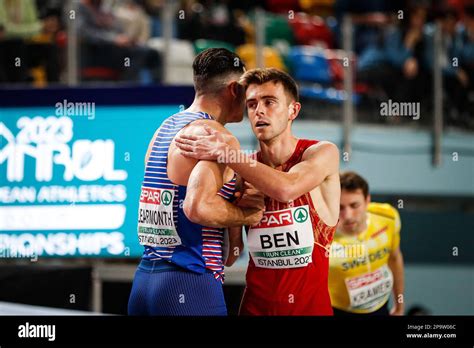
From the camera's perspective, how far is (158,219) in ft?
12.1

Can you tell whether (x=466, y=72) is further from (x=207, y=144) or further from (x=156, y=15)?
(x=207, y=144)

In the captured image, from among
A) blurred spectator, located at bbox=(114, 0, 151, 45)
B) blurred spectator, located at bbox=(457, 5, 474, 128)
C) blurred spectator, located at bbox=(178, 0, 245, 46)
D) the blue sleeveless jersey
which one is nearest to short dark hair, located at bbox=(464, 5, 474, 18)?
blurred spectator, located at bbox=(457, 5, 474, 128)

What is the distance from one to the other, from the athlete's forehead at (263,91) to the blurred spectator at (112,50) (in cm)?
310

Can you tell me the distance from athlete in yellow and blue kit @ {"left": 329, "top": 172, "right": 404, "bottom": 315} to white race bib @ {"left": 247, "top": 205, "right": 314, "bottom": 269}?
997 mm

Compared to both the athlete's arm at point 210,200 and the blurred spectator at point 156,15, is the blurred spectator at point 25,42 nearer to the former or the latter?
the blurred spectator at point 156,15

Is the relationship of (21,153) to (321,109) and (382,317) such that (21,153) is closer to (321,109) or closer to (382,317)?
(321,109)

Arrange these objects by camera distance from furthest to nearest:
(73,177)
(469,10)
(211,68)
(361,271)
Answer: (469,10) < (73,177) < (361,271) < (211,68)

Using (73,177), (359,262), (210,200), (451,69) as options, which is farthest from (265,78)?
(451,69)

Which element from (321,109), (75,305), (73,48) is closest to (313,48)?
(321,109)

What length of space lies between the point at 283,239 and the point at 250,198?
230 millimetres

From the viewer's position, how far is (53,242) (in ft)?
19.1

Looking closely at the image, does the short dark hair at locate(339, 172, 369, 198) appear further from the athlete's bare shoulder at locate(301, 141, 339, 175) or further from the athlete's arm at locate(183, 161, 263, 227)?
the athlete's arm at locate(183, 161, 263, 227)

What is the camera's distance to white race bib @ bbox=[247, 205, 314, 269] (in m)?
3.79

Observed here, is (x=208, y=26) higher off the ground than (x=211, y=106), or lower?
higher
